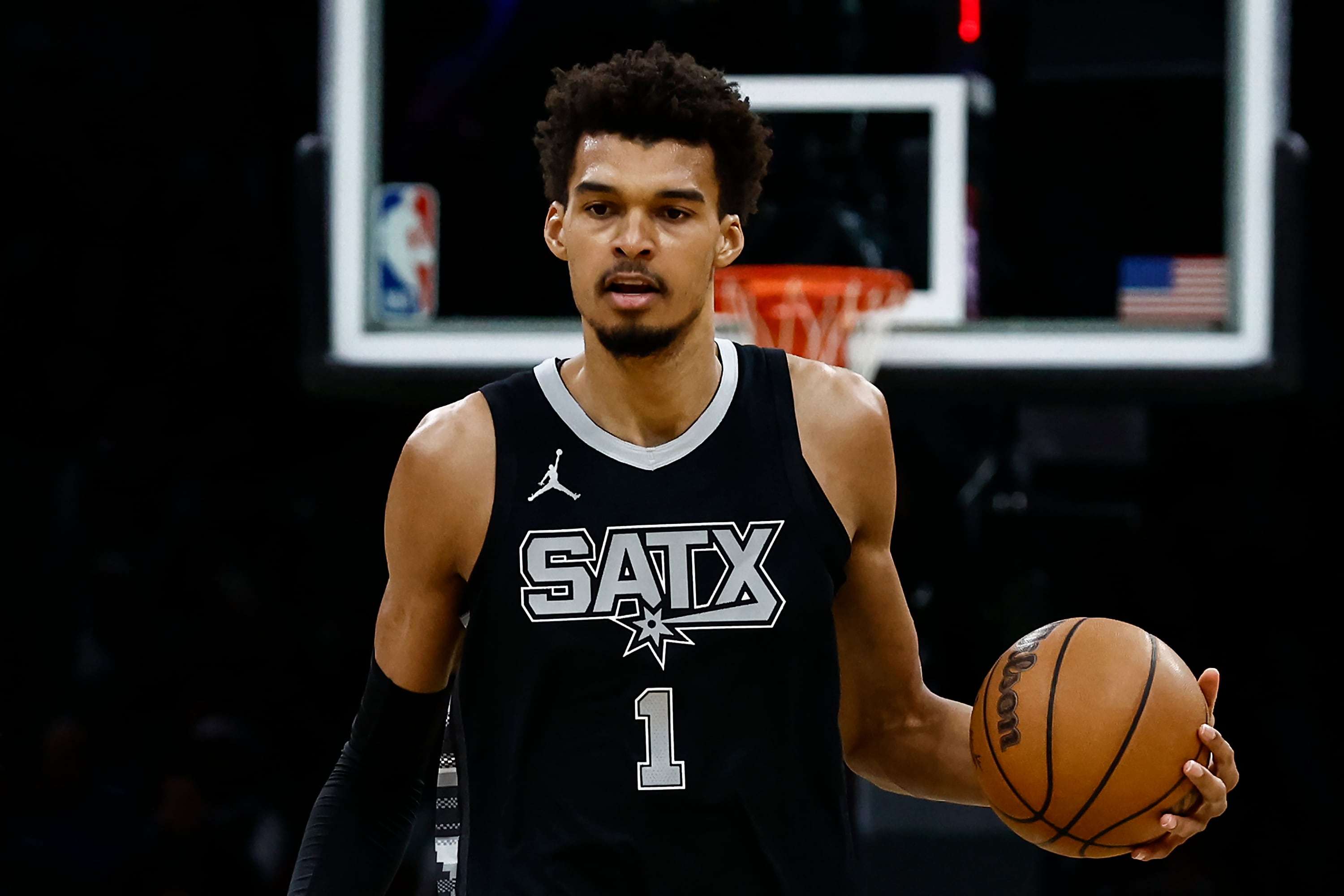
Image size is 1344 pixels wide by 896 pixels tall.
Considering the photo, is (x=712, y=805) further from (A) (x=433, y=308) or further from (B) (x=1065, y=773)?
(A) (x=433, y=308)

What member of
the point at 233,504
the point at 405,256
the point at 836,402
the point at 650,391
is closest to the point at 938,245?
the point at 405,256

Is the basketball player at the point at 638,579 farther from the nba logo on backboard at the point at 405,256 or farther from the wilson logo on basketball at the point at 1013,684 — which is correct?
the nba logo on backboard at the point at 405,256

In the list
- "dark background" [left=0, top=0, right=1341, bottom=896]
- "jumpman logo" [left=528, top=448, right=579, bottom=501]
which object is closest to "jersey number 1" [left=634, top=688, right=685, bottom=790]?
"jumpman logo" [left=528, top=448, right=579, bottom=501]

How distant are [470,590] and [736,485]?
0.37 m

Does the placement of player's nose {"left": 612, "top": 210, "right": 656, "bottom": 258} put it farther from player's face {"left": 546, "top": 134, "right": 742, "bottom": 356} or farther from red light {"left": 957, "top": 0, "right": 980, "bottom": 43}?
red light {"left": 957, "top": 0, "right": 980, "bottom": 43}

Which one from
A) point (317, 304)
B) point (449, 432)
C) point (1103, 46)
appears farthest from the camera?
point (1103, 46)

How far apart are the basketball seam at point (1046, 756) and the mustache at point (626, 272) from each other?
0.73m

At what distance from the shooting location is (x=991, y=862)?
15.2 ft

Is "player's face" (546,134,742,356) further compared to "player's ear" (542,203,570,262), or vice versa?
"player's ear" (542,203,570,262)

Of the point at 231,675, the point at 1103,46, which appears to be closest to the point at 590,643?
the point at 1103,46

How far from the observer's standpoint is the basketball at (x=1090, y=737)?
2.04 m

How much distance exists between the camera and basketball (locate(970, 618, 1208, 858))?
204cm

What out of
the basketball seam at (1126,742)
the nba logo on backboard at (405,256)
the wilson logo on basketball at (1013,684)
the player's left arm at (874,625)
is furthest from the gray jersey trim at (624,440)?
the nba logo on backboard at (405,256)

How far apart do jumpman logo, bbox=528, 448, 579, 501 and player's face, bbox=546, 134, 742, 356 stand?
17 centimetres
